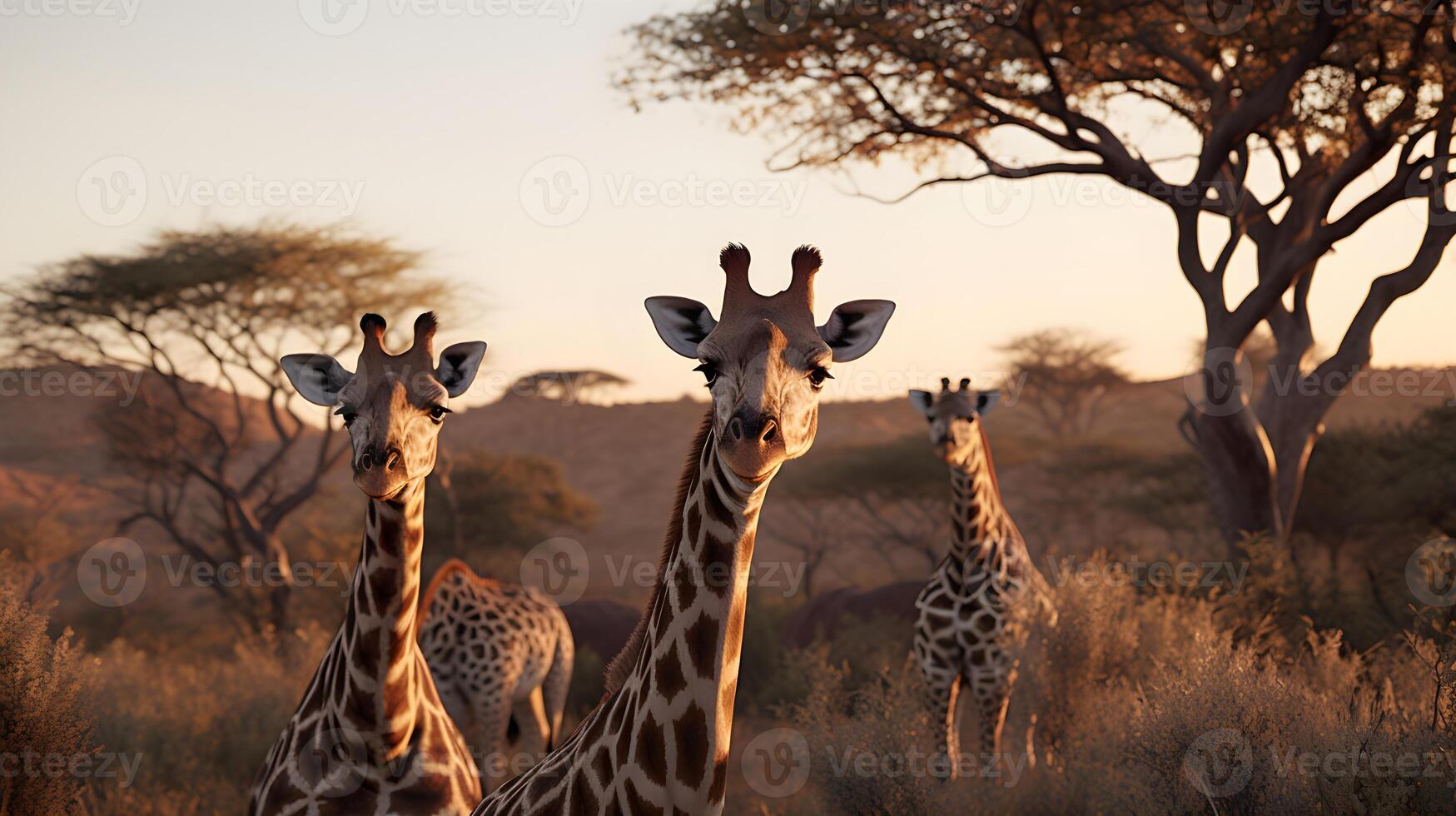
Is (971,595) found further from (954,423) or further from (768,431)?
(768,431)

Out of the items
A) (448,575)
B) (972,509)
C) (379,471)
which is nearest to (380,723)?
(379,471)

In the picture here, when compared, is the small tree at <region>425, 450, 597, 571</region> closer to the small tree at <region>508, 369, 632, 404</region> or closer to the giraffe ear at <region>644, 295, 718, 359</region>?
the small tree at <region>508, 369, 632, 404</region>

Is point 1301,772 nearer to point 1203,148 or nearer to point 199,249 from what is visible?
point 1203,148

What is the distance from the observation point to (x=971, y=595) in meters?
8.02

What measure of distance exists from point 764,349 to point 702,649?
0.82 m

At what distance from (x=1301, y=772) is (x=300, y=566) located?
15336 mm

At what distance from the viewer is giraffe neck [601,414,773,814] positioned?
299cm

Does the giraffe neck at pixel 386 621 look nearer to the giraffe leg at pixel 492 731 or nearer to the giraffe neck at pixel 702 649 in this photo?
the giraffe neck at pixel 702 649

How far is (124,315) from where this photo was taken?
1773 cm

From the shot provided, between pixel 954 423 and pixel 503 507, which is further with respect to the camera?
pixel 503 507

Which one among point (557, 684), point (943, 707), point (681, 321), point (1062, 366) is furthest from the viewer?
point (1062, 366)

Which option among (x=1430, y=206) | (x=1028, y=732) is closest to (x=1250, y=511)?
(x=1430, y=206)

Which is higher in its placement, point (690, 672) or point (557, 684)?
point (690, 672)

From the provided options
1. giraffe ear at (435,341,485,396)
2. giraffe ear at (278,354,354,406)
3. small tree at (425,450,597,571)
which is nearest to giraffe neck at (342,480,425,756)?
giraffe ear at (435,341,485,396)
